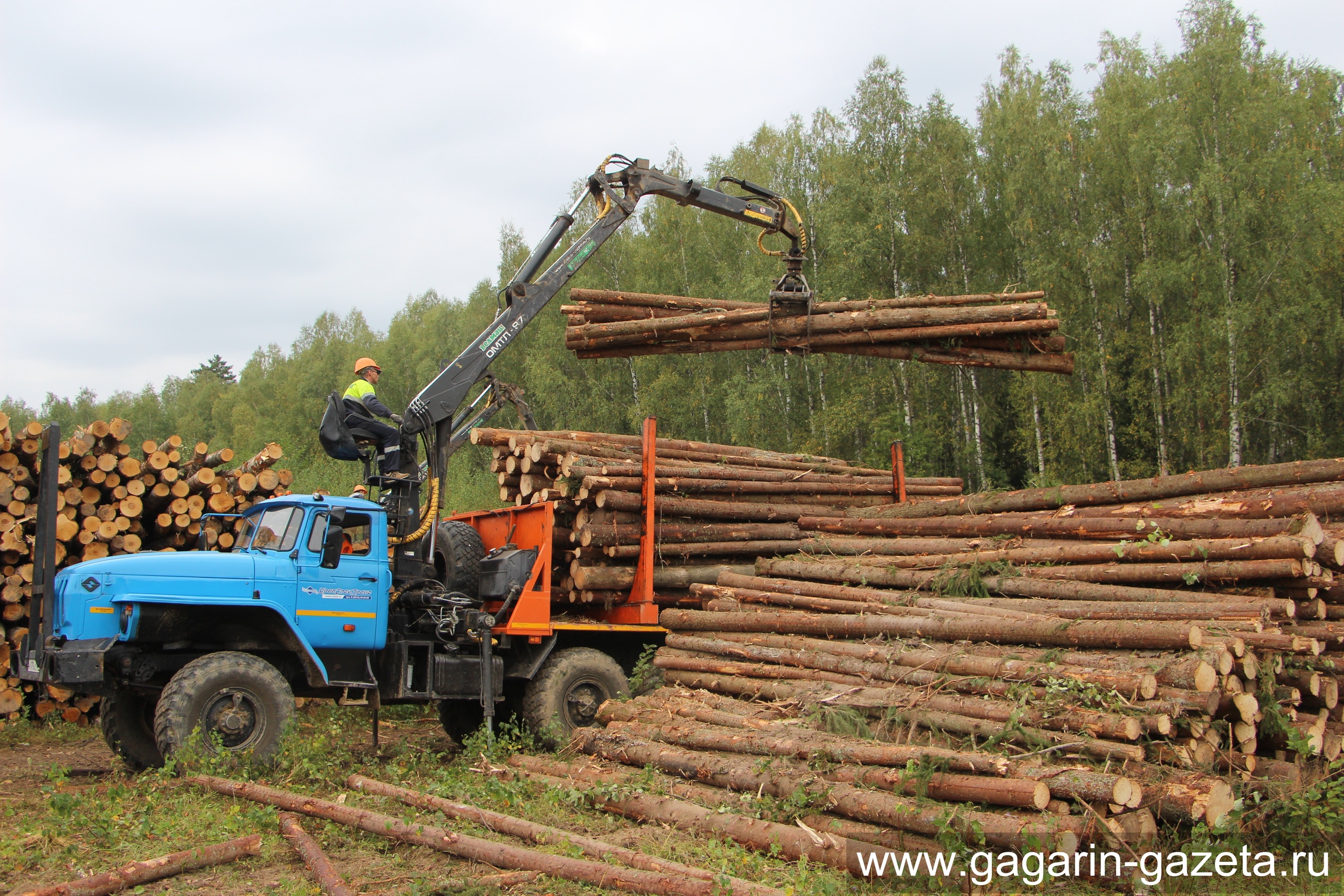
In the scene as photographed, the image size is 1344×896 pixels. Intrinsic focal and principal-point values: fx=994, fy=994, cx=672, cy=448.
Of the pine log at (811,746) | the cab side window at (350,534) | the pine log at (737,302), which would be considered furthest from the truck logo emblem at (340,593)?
the pine log at (737,302)

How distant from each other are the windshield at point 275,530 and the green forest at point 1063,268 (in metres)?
18.0

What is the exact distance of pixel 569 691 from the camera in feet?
33.7

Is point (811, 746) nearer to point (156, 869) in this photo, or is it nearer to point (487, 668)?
point (487, 668)

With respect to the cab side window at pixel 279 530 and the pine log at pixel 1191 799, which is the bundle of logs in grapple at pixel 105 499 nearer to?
the cab side window at pixel 279 530

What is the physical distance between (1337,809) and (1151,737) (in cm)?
173

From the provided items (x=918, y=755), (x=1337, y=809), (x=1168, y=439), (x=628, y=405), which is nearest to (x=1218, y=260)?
(x=1168, y=439)

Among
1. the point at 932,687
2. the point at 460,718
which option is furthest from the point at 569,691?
the point at 932,687

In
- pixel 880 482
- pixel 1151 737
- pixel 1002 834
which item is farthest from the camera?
pixel 880 482

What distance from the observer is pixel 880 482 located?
42.1 ft

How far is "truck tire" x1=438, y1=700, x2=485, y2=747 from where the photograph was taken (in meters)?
10.9

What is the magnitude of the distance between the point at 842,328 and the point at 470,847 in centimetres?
673

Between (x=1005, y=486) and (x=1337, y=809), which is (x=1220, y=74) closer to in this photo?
(x=1005, y=486)

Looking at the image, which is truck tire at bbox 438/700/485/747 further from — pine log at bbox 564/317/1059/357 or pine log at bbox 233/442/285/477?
pine log at bbox 233/442/285/477

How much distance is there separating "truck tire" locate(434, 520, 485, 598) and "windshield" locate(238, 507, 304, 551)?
73.4 inches
